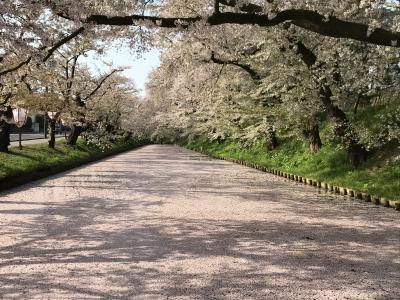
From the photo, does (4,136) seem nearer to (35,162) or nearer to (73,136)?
(35,162)

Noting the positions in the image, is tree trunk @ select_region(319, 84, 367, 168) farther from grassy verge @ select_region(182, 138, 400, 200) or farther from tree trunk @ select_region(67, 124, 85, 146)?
tree trunk @ select_region(67, 124, 85, 146)

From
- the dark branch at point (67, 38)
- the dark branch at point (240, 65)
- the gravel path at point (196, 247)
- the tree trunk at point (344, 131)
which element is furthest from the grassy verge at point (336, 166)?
the dark branch at point (67, 38)

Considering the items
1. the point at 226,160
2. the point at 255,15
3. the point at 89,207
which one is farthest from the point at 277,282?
the point at 226,160

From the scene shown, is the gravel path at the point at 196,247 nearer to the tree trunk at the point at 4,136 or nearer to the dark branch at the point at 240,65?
the tree trunk at the point at 4,136

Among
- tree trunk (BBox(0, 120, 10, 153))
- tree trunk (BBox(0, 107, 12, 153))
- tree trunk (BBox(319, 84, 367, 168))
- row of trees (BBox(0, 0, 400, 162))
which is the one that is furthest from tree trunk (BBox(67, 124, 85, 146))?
tree trunk (BBox(319, 84, 367, 168))

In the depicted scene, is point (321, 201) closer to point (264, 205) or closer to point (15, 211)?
point (264, 205)

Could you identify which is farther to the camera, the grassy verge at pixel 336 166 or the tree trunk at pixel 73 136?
the tree trunk at pixel 73 136

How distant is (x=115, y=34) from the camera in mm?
11617

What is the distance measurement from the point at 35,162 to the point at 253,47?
12389 millimetres

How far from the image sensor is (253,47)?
23734 millimetres

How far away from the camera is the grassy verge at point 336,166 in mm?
14789

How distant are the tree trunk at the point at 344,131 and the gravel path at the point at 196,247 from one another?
315 centimetres

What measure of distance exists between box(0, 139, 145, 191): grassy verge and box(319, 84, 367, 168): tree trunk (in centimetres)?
1223

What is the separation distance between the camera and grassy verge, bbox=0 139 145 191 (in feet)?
59.2
